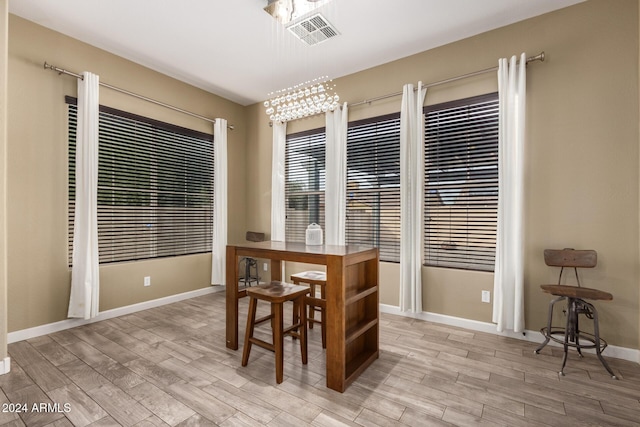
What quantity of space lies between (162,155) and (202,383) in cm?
316

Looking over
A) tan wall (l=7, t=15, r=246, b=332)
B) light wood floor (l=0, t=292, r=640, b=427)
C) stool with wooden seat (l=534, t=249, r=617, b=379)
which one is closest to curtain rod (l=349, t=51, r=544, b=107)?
stool with wooden seat (l=534, t=249, r=617, b=379)

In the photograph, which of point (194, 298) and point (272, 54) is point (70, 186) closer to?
point (194, 298)

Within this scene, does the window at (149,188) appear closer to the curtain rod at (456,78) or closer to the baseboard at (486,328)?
the curtain rod at (456,78)

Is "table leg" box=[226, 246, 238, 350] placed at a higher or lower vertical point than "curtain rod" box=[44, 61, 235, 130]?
lower

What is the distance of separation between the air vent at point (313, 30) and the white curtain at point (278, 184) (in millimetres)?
1683

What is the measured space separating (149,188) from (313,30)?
2.84 meters

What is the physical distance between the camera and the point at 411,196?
3.59 metres

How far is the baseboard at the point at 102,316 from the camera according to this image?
2963mm

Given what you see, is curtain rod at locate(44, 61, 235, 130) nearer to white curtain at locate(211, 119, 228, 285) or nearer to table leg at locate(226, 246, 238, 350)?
white curtain at locate(211, 119, 228, 285)

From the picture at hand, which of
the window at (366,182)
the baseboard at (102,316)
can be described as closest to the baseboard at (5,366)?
the baseboard at (102,316)

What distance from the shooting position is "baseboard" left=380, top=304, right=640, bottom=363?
2600mm

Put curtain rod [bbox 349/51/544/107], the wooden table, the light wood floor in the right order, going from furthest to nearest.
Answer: curtain rod [bbox 349/51/544/107]
the wooden table
the light wood floor

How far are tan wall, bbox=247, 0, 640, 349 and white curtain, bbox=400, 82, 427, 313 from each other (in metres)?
0.42

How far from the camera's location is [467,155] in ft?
11.1
